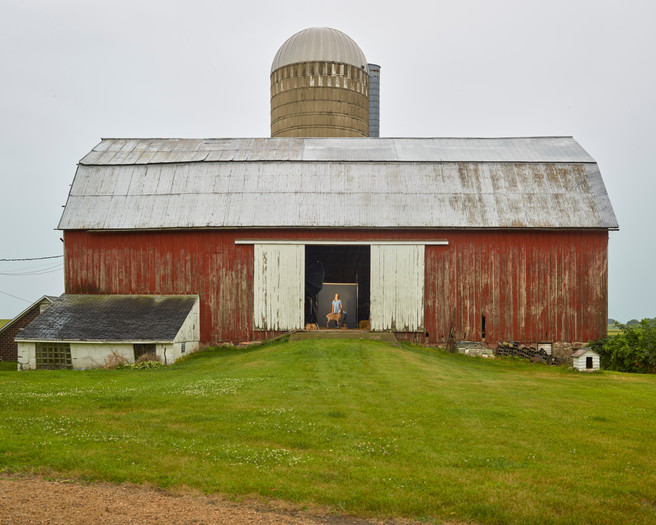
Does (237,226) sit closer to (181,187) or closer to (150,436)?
(181,187)

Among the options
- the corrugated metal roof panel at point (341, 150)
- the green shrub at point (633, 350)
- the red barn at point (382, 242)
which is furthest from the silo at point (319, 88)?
the green shrub at point (633, 350)

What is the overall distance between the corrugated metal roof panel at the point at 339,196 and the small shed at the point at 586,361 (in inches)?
255

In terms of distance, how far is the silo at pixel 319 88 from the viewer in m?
38.0

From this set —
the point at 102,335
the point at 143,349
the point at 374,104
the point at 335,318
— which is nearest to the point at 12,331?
the point at 102,335

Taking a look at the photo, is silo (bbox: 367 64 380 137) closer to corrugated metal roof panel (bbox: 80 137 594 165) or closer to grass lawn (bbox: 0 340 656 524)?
corrugated metal roof panel (bbox: 80 137 594 165)

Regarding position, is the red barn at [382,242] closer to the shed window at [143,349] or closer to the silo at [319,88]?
the shed window at [143,349]

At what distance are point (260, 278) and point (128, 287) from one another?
245 inches

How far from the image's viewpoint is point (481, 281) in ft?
88.3

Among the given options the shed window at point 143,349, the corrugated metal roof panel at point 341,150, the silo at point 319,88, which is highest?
the silo at point 319,88

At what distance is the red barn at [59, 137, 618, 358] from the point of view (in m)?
26.8

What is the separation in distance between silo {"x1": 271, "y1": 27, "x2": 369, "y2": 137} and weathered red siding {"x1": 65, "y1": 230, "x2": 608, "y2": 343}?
521 inches

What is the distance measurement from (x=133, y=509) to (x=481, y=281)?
21.6 m

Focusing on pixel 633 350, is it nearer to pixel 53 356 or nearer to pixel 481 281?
pixel 481 281

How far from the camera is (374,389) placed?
15250 millimetres
